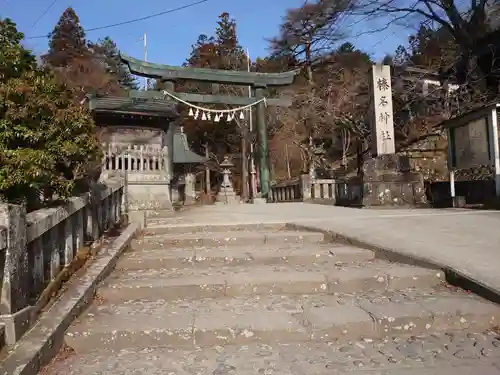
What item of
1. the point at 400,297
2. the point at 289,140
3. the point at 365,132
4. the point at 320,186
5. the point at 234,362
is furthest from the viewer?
the point at 289,140

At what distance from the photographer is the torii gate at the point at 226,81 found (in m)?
13.8

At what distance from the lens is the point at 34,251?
284cm

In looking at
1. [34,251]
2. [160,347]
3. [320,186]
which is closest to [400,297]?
[160,347]

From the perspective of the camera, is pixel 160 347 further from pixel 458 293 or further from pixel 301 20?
pixel 301 20

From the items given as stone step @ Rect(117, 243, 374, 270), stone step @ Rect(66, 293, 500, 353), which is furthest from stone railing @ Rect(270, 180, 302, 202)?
stone step @ Rect(66, 293, 500, 353)

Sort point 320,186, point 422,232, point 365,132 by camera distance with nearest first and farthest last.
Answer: point 422,232, point 320,186, point 365,132

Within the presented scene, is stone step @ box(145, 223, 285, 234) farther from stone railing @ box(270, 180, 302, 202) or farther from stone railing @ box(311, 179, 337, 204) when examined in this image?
stone railing @ box(270, 180, 302, 202)

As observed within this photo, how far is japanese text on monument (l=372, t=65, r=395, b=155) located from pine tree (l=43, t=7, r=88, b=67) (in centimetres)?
3037

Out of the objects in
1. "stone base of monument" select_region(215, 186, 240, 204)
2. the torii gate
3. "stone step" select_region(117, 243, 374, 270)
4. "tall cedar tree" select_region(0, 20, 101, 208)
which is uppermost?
the torii gate

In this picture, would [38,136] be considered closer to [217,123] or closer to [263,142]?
[263,142]

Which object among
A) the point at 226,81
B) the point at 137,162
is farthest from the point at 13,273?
the point at 226,81

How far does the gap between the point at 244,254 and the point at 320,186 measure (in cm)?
1099

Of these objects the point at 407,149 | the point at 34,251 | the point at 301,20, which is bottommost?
the point at 34,251

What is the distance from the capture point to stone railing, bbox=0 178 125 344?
2.35 metres
